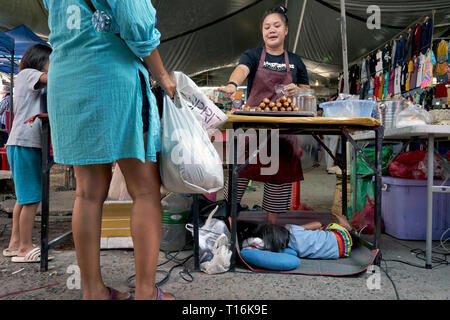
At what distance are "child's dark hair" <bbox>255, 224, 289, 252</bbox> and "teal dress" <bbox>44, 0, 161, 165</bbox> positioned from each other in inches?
47.4

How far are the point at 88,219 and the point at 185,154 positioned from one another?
460 mm

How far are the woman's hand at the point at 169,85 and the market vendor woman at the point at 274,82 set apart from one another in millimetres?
1055

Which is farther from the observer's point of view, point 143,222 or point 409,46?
point 409,46

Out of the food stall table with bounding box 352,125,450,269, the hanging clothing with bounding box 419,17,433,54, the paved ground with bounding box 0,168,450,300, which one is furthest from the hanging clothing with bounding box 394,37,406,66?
the paved ground with bounding box 0,168,450,300

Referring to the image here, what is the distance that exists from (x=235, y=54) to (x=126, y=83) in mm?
7410

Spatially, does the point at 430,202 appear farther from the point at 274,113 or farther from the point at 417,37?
the point at 417,37

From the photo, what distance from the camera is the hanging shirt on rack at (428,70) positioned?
4.35 meters

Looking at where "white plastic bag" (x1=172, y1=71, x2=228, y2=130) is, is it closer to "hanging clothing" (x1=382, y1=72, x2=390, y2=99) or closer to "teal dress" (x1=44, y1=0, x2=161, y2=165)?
"teal dress" (x1=44, y1=0, x2=161, y2=165)

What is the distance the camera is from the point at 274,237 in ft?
6.62

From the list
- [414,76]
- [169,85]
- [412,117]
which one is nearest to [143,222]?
[169,85]

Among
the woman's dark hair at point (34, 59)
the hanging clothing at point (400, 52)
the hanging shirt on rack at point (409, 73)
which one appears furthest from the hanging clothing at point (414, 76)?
the woman's dark hair at point (34, 59)

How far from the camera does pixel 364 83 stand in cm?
636
